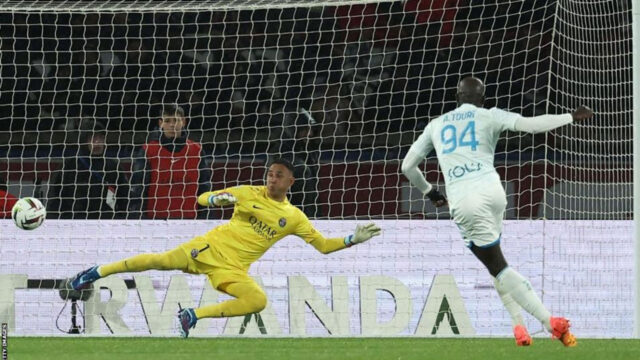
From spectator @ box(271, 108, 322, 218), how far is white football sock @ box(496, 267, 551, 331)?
3.62 meters

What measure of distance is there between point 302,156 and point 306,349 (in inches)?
161

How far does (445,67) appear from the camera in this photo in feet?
46.8

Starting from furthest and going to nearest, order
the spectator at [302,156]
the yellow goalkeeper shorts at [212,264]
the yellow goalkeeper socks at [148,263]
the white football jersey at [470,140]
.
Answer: the spectator at [302,156] < the yellow goalkeeper shorts at [212,264] < the yellow goalkeeper socks at [148,263] < the white football jersey at [470,140]

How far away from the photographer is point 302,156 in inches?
503

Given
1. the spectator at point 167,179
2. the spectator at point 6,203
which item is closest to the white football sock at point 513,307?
the spectator at point 167,179

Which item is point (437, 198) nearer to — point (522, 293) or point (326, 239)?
point (522, 293)

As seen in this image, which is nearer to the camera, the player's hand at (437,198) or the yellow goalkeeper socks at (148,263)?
the player's hand at (437,198)

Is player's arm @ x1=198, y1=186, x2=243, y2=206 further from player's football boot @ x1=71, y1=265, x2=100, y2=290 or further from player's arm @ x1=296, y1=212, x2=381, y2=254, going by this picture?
player's football boot @ x1=71, y1=265, x2=100, y2=290

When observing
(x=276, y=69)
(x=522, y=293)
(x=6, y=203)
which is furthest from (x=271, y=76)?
(x=522, y=293)

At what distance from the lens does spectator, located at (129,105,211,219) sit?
11734 millimetres

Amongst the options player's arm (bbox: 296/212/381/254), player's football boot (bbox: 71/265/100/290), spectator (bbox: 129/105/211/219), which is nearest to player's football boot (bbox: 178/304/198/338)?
player's football boot (bbox: 71/265/100/290)

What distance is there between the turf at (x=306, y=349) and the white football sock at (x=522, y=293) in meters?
0.26

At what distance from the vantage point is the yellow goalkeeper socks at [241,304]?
9961mm

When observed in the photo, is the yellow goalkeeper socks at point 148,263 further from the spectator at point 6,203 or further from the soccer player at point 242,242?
the spectator at point 6,203
